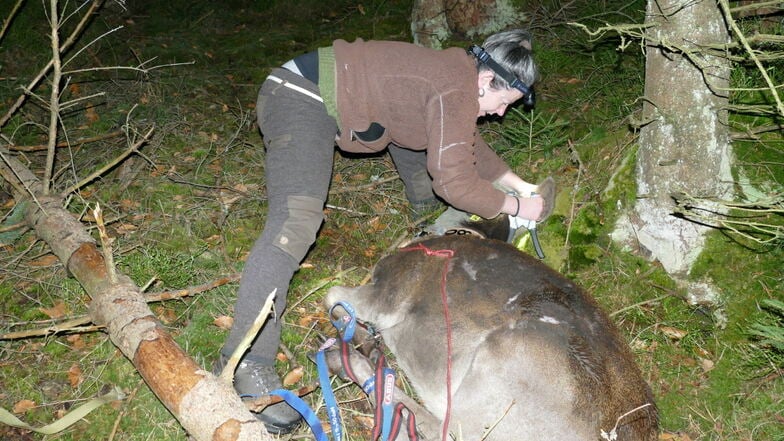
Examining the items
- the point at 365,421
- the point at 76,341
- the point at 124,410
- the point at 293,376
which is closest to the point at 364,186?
the point at 293,376

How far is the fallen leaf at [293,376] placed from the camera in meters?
3.44

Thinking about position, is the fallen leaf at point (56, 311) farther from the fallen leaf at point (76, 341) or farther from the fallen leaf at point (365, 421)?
the fallen leaf at point (365, 421)

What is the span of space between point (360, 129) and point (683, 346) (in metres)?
2.31

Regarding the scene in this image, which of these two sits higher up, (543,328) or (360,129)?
(360,129)

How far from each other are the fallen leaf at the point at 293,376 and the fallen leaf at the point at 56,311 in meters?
1.56

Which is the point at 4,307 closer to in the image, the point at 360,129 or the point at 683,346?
the point at 360,129

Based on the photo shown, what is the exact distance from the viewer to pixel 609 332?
2.79 m

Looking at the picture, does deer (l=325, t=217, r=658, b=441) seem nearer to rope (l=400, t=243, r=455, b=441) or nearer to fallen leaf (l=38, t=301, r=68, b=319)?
rope (l=400, t=243, r=455, b=441)

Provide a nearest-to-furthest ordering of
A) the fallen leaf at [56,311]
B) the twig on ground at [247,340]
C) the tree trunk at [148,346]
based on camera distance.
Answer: the twig on ground at [247,340] → the tree trunk at [148,346] → the fallen leaf at [56,311]

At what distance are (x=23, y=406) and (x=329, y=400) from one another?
5.69 ft

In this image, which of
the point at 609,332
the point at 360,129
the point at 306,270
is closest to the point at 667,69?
the point at 609,332

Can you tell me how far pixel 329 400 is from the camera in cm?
303

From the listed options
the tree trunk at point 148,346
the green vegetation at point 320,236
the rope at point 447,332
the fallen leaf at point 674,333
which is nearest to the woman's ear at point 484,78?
the rope at point 447,332

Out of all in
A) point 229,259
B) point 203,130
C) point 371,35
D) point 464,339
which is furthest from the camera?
point 371,35
